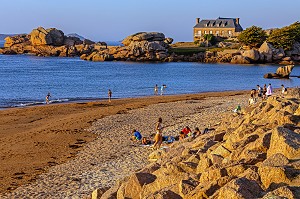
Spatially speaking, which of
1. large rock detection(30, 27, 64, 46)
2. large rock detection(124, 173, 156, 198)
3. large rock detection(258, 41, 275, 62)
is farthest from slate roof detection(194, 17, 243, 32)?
large rock detection(124, 173, 156, 198)

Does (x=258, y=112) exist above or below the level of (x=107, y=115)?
above

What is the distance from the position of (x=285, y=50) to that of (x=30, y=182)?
94.5 meters

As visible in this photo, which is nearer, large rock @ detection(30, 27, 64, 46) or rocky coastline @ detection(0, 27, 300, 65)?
rocky coastline @ detection(0, 27, 300, 65)

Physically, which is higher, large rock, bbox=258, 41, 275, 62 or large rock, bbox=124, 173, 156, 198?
large rock, bbox=258, 41, 275, 62

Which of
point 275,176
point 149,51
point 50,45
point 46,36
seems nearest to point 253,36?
point 149,51

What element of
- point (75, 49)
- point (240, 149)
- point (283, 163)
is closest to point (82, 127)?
A: point (240, 149)

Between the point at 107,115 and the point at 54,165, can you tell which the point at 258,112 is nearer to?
the point at 54,165

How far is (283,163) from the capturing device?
25.0 ft

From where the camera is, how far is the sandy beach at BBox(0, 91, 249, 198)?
1429 centimetres

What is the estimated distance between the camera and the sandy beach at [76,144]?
14289 mm

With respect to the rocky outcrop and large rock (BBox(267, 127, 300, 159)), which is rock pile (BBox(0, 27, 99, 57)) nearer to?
the rocky outcrop

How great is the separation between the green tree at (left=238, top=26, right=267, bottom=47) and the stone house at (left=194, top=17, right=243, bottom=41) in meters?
26.2

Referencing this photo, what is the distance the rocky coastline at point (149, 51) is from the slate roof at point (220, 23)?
13504mm

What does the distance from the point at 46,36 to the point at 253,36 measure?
6372 centimetres
